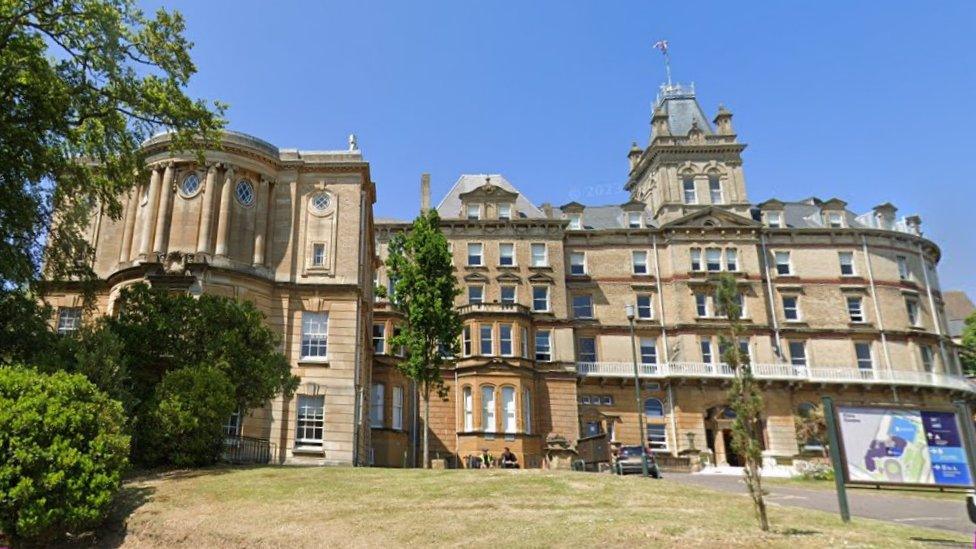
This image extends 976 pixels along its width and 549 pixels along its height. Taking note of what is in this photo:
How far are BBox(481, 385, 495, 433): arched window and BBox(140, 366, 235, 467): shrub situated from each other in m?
23.2

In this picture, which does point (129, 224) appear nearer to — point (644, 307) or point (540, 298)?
point (540, 298)

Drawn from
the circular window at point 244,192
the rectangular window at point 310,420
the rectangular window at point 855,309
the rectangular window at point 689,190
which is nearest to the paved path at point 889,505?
the rectangular window at point 310,420

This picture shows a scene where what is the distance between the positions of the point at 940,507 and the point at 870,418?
1036 centimetres

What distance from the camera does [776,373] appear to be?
4788 cm

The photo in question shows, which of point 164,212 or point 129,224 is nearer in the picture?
point 164,212

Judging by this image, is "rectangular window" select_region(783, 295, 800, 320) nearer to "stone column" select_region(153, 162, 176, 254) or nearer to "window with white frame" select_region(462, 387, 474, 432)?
"window with white frame" select_region(462, 387, 474, 432)

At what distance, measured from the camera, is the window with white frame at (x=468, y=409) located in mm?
42625

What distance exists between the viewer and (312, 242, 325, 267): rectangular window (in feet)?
102

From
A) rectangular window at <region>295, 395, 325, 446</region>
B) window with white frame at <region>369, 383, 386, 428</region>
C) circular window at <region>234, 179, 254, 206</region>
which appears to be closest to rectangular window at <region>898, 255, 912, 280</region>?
window with white frame at <region>369, 383, 386, 428</region>

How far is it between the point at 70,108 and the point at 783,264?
159ft

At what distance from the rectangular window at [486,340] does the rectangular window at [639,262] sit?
14277 millimetres

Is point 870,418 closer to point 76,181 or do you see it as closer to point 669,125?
point 76,181

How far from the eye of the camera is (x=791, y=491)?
82.0ft

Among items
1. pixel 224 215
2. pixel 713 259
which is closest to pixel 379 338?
pixel 224 215
